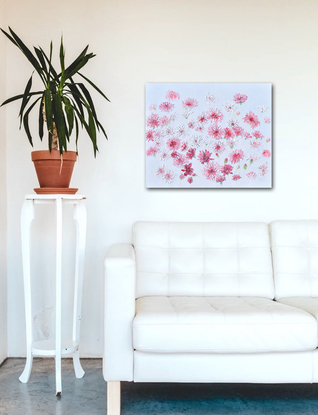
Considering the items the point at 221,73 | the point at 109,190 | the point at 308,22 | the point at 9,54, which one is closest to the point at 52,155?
the point at 109,190

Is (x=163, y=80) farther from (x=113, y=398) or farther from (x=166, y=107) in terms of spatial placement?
(x=113, y=398)

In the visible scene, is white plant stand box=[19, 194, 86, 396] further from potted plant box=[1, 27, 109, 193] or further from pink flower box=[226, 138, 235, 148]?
pink flower box=[226, 138, 235, 148]

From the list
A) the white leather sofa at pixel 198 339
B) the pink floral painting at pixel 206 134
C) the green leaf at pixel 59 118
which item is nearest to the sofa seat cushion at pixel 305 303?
the white leather sofa at pixel 198 339

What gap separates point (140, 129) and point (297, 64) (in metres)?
1.14

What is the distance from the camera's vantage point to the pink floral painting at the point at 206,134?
128 inches

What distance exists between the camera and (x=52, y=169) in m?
Answer: 2.71

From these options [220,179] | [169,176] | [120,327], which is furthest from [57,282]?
[220,179]

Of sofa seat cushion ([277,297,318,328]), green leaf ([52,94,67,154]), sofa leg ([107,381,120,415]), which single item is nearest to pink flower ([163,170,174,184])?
green leaf ([52,94,67,154])

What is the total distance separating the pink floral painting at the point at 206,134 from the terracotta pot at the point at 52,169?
689mm

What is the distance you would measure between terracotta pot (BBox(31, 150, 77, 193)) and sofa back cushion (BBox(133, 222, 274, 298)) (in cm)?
54

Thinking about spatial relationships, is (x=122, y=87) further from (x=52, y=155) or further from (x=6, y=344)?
(x=6, y=344)

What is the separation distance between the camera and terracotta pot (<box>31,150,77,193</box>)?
2693 mm

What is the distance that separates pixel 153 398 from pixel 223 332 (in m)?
0.64

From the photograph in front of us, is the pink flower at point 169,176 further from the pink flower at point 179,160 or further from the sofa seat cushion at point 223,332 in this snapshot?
the sofa seat cushion at point 223,332
